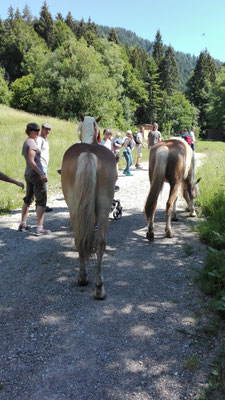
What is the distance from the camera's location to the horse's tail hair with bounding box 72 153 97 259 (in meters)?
3.49

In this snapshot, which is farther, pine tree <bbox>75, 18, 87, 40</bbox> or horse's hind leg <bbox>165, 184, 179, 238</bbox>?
pine tree <bbox>75, 18, 87, 40</bbox>

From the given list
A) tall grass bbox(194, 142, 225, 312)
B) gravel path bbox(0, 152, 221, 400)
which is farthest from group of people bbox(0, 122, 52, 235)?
tall grass bbox(194, 142, 225, 312)

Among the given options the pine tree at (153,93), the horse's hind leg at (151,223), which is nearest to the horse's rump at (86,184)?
the horse's hind leg at (151,223)

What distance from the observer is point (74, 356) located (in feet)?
8.48

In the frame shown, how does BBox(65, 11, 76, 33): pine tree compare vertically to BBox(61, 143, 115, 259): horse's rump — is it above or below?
above

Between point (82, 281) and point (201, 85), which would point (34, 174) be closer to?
point (82, 281)

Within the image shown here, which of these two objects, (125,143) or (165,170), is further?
(125,143)

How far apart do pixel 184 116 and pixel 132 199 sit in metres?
53.9

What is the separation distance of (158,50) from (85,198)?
82.6 metres

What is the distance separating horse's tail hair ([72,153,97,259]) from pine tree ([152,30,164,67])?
252ft

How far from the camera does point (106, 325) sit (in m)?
3.03

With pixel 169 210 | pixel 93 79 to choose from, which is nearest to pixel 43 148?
pixel 169 210

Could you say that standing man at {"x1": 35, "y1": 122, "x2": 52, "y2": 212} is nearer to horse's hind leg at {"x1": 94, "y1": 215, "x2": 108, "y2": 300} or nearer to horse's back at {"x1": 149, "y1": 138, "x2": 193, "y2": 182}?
horse's back at {"x1": 149, "y1": 138, "x2": 193, "y2": 182}

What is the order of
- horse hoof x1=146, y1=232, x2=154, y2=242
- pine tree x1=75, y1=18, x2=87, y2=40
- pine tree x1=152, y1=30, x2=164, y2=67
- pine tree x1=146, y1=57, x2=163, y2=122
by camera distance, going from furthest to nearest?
pine tree x1=152, y1=30, x2=164, y2=67 → pine tree x1=75, y1=18, x2=87, y2=40 → pine tree x1=146, y1=57, x2=163, y2=122 → horse hoof x1=146, y1=232, x2=154, y2=242
